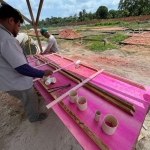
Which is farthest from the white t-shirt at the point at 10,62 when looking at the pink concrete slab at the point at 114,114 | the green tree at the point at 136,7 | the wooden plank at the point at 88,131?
the green tree at the point at 136,7

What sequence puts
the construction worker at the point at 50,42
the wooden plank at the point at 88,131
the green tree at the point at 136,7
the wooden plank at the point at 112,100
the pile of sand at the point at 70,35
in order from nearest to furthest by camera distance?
1. the wooden plank at the point at 88,131
2. the wooden plank at the point at 112,100
3. the construction worker at the point at 50,42
4. the pile of sand at the point at 70,35
5. the green tree at the point at 136,7

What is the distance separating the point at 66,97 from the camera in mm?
1498

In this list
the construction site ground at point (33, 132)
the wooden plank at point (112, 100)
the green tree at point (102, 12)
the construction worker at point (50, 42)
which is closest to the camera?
the wooden plank at point (112, 100)

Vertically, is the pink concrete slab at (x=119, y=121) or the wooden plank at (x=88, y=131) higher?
the wooden plank at (x=88, y=131)

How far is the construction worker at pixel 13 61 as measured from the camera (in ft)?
4.09

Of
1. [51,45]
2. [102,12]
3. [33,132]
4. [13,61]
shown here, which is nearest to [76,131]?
[13,61]

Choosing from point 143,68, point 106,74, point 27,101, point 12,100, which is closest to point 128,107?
point 106,74

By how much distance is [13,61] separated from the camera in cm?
128

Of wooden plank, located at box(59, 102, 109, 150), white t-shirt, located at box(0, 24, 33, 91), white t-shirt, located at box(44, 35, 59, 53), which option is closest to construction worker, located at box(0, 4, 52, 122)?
white t-shirt, located at box(0, 24, 33, 91)

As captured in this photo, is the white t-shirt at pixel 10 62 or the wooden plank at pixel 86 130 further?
the white t-shirt at pixel 10 62

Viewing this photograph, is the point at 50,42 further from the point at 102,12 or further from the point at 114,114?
the point at 102,12

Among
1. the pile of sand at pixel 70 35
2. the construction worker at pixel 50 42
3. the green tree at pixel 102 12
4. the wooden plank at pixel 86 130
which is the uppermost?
the green tree at pixel 102 12

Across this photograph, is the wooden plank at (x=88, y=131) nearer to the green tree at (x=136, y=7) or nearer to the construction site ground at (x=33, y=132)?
the construction site ground at (x=33, y=132)

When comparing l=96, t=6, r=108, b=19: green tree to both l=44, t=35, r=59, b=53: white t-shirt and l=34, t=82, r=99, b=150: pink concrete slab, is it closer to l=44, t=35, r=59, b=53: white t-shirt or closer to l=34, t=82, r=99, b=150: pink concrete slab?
l=44, t=35, r=59, b=53: white t-shirt
